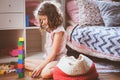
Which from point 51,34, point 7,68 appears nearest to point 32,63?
point 7,68

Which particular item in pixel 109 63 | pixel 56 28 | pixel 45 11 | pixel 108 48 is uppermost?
pixel 45 11

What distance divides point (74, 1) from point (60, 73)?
1.17 meters

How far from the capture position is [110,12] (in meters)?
2.73

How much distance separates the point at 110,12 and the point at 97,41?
0.49 meters

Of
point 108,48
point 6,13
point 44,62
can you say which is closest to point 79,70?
point 44,62

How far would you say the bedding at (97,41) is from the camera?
231 cm

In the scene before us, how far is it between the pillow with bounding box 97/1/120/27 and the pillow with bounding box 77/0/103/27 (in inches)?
A: 2.3

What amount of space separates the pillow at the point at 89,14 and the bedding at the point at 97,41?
0.12 m

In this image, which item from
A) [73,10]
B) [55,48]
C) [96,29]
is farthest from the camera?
[73,10]

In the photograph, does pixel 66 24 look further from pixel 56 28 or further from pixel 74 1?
pixel 56 28

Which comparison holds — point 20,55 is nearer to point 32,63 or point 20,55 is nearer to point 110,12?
point 32,63

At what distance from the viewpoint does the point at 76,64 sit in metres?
1.97

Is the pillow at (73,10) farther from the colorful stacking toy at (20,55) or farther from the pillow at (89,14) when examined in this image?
the colorful stacking toy at (20,55)

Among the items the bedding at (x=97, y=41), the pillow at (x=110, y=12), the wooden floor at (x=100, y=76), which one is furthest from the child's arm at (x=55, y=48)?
the pillow at (x=110, y=12)
